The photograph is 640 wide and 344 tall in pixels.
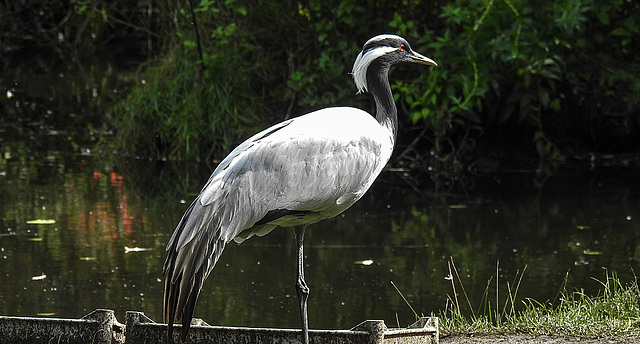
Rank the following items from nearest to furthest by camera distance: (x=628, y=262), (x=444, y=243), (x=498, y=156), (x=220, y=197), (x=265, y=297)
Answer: (x=220, y=197) < (x=265, y=297) < (x=628, y=262) < (x=444, y=243) < (x=498, y=156)

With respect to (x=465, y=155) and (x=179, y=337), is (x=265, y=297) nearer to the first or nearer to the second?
(x=179, y=337)

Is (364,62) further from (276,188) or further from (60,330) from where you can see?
(60,330)

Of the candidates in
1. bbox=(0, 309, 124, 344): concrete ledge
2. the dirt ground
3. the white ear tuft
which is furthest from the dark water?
the white ear tuft

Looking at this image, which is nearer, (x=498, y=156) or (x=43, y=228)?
(x=43, y=228)

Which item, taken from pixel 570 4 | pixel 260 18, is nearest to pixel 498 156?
pixel 570 4

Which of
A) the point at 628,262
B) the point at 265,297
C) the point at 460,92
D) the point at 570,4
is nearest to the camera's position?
the point at 265,297

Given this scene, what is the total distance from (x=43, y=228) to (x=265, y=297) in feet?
7.86

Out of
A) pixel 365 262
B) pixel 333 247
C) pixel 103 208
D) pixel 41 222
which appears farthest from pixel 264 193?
pixel 103 208

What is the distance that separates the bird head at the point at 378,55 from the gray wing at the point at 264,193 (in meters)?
0.52

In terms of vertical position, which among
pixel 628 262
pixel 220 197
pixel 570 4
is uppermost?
pixel 570 4

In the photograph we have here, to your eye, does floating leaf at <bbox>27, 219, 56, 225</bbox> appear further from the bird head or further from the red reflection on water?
the bird head

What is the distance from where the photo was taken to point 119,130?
11.1m

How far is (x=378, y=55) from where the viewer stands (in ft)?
17.0

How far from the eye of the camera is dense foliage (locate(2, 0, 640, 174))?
9695mm
